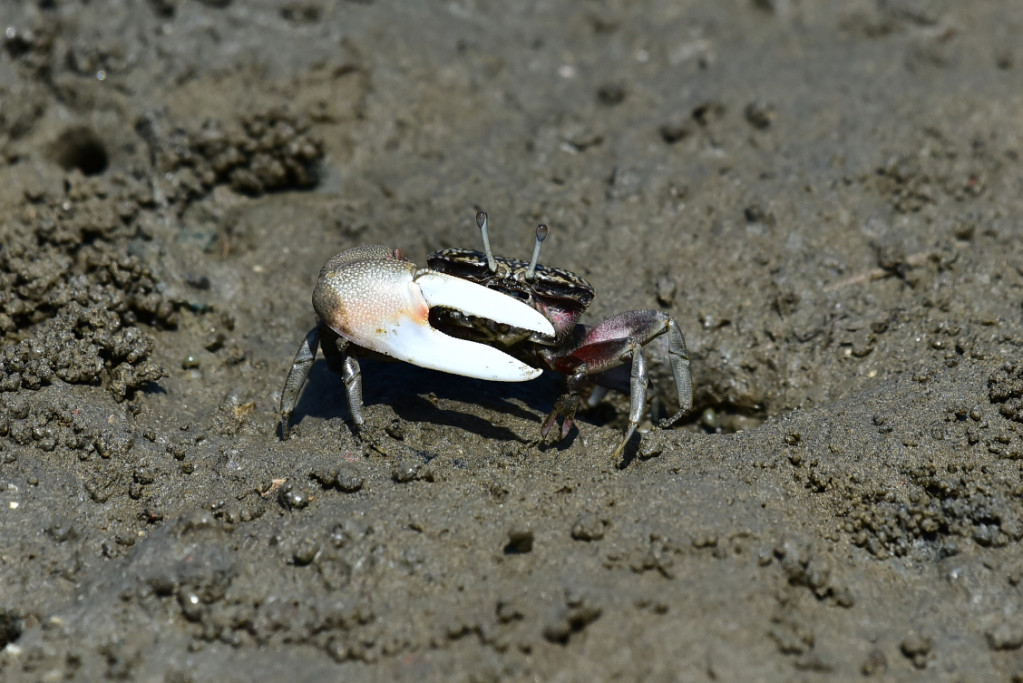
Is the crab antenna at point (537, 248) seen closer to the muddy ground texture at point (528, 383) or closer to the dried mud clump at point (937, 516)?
the muddy ground texture at point (528, 383)

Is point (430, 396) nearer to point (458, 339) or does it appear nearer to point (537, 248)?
point (458, 339)

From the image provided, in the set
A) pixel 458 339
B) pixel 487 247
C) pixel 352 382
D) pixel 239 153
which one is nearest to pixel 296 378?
pixel 352 382

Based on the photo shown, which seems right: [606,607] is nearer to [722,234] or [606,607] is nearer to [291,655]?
[291,655]

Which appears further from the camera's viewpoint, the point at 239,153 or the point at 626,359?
the point at 239,153

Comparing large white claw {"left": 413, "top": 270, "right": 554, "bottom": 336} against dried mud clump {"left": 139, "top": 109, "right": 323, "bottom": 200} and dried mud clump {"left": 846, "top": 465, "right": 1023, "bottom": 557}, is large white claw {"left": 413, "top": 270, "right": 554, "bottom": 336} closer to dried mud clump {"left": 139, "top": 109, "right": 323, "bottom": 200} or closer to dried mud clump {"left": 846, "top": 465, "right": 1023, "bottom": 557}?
dried mud clump {"left": 846, "top": 465, "right": 1023, "bottom": 557}

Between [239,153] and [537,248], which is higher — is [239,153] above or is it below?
below

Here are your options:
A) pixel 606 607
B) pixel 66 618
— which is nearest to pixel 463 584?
pixel 606 607
